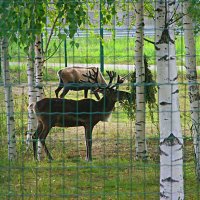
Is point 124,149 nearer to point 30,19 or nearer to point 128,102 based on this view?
point 128,102

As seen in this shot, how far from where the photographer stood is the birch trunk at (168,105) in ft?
18.9

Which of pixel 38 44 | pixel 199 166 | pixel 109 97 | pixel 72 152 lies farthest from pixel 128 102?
pixel 199 166

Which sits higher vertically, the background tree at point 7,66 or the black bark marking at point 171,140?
the background tree at point 7,66

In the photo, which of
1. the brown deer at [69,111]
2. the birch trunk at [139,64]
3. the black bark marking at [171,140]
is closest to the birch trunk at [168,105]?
the black bark marking at [171,140]

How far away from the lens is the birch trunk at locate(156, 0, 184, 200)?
5.77 metres

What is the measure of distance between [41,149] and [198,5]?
4.68m

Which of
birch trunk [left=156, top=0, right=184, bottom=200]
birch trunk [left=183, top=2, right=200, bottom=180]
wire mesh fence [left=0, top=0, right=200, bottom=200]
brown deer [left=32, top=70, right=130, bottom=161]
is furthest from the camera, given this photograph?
brown deer [left=32, top=70, right=130, bottom=161]

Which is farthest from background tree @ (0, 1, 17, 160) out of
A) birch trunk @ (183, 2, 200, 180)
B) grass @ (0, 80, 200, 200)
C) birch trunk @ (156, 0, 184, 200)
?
birch trunk @ (183, 2, 200, 180)

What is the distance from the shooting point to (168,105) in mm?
5777

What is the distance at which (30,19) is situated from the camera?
6285mm

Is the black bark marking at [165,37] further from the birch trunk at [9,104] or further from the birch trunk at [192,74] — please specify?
Result: the birch trunk at [9,104]

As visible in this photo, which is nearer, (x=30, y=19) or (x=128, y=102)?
(x=30, y=19)

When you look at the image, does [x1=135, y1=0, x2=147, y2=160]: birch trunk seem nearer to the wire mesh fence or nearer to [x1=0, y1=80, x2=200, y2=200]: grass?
the wire mesh fence

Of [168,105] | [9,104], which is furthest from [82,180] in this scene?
[168,105]
